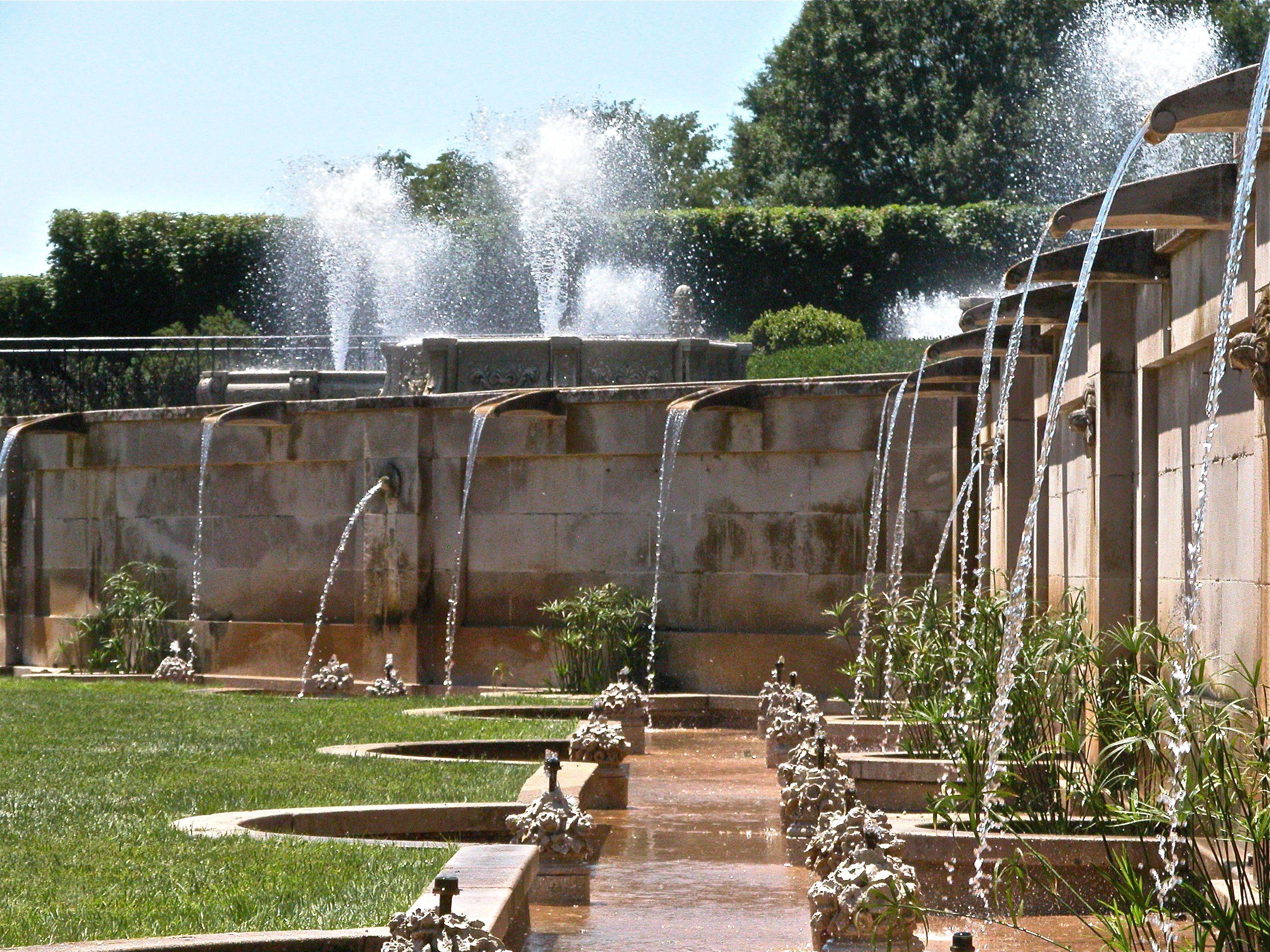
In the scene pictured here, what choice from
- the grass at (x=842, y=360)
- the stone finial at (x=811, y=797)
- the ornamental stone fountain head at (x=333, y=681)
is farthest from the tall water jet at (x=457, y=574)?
the stone finial at (x=811, y=797)

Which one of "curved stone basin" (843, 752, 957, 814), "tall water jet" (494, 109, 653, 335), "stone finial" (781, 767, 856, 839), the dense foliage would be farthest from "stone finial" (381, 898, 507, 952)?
the dense foliage

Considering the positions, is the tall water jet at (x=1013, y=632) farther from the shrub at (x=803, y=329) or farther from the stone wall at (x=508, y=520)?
the shrub at (x=803, y=329)

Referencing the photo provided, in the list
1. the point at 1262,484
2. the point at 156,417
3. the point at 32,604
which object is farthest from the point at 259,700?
the point at 1262,484

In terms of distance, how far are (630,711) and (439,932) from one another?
7891 mm

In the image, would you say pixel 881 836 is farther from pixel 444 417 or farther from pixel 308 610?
pixel 308 610

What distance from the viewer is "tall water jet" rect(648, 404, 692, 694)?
16.6 metres

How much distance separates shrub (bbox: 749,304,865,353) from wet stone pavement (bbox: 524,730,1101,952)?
21.8 meters

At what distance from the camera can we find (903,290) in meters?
40.8

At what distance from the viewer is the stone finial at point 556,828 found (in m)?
7.19

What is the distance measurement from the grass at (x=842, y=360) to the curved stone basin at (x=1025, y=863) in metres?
18.6

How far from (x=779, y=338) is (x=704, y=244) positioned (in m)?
8.71

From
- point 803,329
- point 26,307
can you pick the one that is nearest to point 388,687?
point 803,329

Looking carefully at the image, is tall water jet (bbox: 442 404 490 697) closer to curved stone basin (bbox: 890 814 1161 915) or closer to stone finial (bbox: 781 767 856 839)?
stone finial (bbox: 781 767 856 839)

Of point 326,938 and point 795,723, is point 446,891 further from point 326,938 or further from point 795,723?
point 795,723
